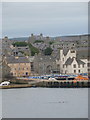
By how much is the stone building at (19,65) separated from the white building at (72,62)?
8.42 feet

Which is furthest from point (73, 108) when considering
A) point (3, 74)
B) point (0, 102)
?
point (3, 74)

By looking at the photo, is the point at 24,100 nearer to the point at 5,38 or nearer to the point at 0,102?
the point at 0,102

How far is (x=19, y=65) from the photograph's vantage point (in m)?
42.7

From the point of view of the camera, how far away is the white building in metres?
42.6

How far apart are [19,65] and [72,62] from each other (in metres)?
3.69

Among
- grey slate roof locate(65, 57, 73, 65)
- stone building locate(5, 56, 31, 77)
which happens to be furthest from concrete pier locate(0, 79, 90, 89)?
grey slate roof locate(65, 57, 73, 65)

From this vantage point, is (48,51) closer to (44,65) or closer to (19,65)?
(44,65)

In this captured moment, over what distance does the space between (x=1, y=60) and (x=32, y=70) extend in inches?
104

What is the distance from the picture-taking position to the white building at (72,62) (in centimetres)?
4262

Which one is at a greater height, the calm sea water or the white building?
the white building

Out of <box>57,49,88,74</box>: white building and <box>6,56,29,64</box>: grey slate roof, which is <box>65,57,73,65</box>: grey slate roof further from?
<box>6,56,29,64</box>: grey slate roof

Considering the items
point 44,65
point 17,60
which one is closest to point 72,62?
point 44,65

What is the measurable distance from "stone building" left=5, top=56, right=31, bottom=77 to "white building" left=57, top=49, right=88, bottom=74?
2.57 m

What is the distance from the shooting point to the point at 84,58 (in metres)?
44.1
